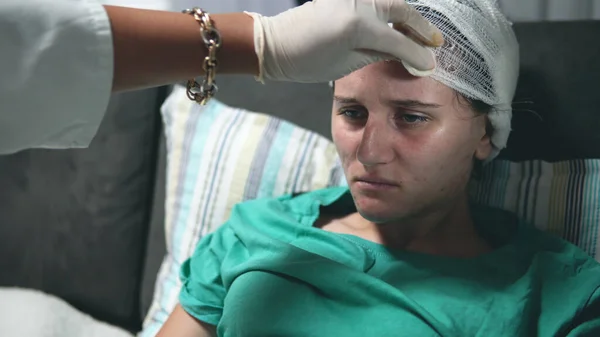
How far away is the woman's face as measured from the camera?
1.19m

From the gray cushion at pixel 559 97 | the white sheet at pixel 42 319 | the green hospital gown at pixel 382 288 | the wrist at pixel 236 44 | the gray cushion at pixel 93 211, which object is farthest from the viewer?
the gray cushion at pixel 93 211

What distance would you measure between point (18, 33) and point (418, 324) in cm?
77

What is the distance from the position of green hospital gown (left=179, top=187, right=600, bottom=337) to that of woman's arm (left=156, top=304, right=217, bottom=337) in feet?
0.07

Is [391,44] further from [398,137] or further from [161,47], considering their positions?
[161,47]

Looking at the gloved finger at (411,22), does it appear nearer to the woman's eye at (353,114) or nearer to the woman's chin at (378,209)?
the woman's eye at (353,114)

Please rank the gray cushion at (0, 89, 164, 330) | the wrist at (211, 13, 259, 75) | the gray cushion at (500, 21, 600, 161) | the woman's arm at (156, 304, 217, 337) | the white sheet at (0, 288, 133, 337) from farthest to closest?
the gray cushion at (0, 89, 164, 330) → the white sheet at (0, 288, 133, 337) → the gray cushion at (500, 21, 600, 161) → the woman's arm at (156, 304, 217, 337) → the wrist at (211, 13, 259, 75)

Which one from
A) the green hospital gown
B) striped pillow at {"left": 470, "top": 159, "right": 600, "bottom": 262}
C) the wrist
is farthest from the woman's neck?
the wrist

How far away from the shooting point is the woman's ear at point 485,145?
51.9 inches

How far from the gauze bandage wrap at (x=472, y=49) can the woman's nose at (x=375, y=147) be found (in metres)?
0.13

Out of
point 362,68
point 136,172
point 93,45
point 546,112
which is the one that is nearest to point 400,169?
point 362,68

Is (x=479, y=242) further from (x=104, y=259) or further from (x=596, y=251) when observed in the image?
(x=104, y=259)

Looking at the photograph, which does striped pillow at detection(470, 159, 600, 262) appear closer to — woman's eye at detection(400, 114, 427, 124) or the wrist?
woman's eye at detection(400, 114, 427, 124)

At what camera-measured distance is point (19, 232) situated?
1.93 metres

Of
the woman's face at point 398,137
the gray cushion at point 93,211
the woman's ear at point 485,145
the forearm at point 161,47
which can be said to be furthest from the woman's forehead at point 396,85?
the gray cushion at point 93,211
